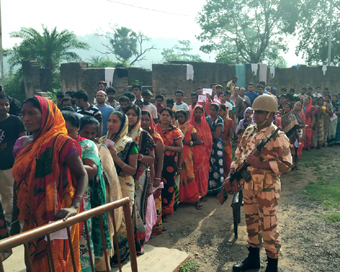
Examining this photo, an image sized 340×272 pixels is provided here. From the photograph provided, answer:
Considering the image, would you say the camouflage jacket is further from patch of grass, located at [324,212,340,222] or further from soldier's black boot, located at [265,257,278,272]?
patch of grass, located at [324,212,340,222]

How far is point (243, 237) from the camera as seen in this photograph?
453 cm

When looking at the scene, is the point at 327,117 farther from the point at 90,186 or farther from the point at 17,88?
the point at 17,88

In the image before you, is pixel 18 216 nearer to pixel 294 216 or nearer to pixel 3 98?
pixel 3 98

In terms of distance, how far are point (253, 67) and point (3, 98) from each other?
1232 cm

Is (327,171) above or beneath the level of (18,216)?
beneath

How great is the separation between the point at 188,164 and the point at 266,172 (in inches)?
88.3

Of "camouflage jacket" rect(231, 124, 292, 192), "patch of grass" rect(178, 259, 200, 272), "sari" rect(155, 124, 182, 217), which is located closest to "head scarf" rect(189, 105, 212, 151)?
"sari" rect(155, 124, 182, 217)

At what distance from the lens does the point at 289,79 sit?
17.7m

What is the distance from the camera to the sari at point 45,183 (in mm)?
2277

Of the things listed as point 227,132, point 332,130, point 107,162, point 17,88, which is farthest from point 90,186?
point 17,88

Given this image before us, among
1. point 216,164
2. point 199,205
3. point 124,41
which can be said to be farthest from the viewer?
point 124,41

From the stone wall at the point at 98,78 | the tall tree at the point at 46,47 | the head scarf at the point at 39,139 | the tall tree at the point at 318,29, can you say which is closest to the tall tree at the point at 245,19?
the tall tree at the point at 318,29

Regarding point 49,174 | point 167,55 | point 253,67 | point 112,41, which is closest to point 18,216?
point 49,174

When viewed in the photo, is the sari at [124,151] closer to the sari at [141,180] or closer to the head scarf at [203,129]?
the sari at [141,180]
